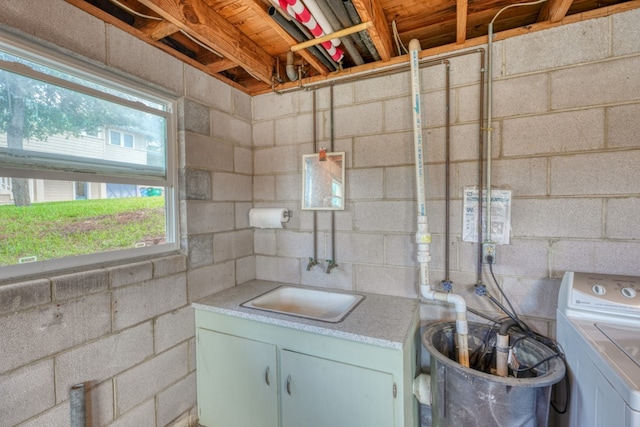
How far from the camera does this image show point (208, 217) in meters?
1.81

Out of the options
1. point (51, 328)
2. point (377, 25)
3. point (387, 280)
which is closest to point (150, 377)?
point (51, 328)

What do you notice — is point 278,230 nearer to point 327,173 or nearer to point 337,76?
point 327,173

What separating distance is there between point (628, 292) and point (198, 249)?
7.09ft

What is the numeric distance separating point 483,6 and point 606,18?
557mm

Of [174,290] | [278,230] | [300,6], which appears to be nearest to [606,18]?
[300,6]

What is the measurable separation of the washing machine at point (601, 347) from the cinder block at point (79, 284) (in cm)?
194

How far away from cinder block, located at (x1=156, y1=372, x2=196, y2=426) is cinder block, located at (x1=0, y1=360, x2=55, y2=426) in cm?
53

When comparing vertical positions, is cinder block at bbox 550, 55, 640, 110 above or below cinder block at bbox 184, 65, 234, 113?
below

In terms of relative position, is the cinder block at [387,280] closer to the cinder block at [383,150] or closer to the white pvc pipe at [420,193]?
the white pvc pipe at [420,193]

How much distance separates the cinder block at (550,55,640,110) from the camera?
1.26 metres

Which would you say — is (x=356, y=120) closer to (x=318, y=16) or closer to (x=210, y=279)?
(x=318, y=16)

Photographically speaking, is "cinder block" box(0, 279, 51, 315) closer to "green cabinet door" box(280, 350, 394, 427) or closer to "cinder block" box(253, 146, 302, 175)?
"green cabinet door" box(280, 350, 394, 427)

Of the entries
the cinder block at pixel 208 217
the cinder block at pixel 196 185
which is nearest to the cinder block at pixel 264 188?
the cinder block at pixel 208 217

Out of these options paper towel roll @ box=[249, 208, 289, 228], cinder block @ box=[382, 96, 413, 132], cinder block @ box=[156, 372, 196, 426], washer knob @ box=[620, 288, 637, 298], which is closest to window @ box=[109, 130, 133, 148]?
paper towel roll @ box=[249, 208, 289, 228]
